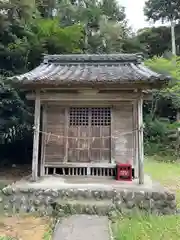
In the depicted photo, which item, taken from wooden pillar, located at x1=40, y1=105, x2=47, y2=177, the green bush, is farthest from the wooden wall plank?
the green bush

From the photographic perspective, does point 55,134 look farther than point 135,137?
Yes

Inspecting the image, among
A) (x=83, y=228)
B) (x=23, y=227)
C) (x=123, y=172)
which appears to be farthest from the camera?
(x=123, y=172)

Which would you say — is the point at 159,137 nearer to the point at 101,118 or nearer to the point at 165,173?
the point at 165,173

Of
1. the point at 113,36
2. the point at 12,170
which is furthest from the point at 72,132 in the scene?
the point at 113,36

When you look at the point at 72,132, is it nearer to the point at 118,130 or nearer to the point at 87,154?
the point at 87,154

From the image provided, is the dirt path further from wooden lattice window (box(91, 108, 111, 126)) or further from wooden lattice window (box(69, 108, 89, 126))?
wooden lattice window (box(91, 108, 111, 126))

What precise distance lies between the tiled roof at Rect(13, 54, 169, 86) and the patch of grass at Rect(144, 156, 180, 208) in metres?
3.71

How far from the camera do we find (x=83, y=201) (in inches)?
271

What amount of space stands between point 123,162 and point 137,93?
85.4 inches

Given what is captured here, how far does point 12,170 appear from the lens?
13266 mm

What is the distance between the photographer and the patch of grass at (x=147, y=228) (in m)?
5.07

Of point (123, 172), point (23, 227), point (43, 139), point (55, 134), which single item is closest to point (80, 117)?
point (55, 134)

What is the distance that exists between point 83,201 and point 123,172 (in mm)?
1821

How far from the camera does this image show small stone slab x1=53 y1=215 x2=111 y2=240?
202 inches
